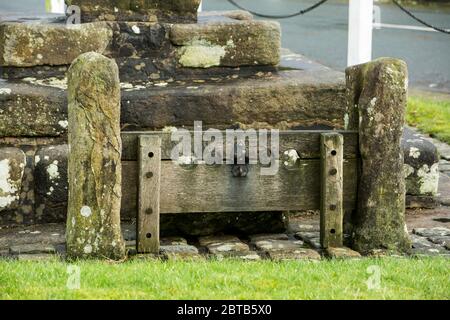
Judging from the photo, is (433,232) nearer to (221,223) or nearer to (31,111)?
(221,223)

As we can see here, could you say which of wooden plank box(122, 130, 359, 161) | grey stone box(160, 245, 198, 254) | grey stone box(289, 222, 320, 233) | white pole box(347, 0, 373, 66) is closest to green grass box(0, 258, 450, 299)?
grey stone box(160, 245, 198, 254)

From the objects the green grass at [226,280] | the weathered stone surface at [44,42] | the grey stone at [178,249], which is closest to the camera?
the green grass at [226,280]

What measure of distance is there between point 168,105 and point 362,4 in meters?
4.23

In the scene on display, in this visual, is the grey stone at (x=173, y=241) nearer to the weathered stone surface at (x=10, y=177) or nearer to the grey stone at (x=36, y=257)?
the grey stone at (x=36, y=257)

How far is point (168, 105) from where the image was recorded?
25.8 ft

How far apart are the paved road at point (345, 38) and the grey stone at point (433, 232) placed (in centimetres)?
759

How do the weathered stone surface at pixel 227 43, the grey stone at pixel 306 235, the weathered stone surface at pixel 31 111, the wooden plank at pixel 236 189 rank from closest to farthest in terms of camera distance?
the wooden plank at pixel 236 189 < the grey stone at pixel 306 235 < the weathered stone surface at pixel 31 111 < the weathered stone surface at pixel 227 43

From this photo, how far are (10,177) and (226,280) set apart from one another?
7.49 feet

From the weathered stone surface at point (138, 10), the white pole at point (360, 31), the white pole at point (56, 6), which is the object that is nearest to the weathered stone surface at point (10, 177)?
the weathered stone surface at point (138, 10)

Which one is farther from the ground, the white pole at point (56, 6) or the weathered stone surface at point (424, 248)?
the white pole at point (56, 6)

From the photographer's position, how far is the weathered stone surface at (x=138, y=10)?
327 inches

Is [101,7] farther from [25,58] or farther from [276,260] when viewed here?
[276,260]

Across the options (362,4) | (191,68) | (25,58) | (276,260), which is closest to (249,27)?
(191,68)

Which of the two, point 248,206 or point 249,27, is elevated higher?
point 249,27
